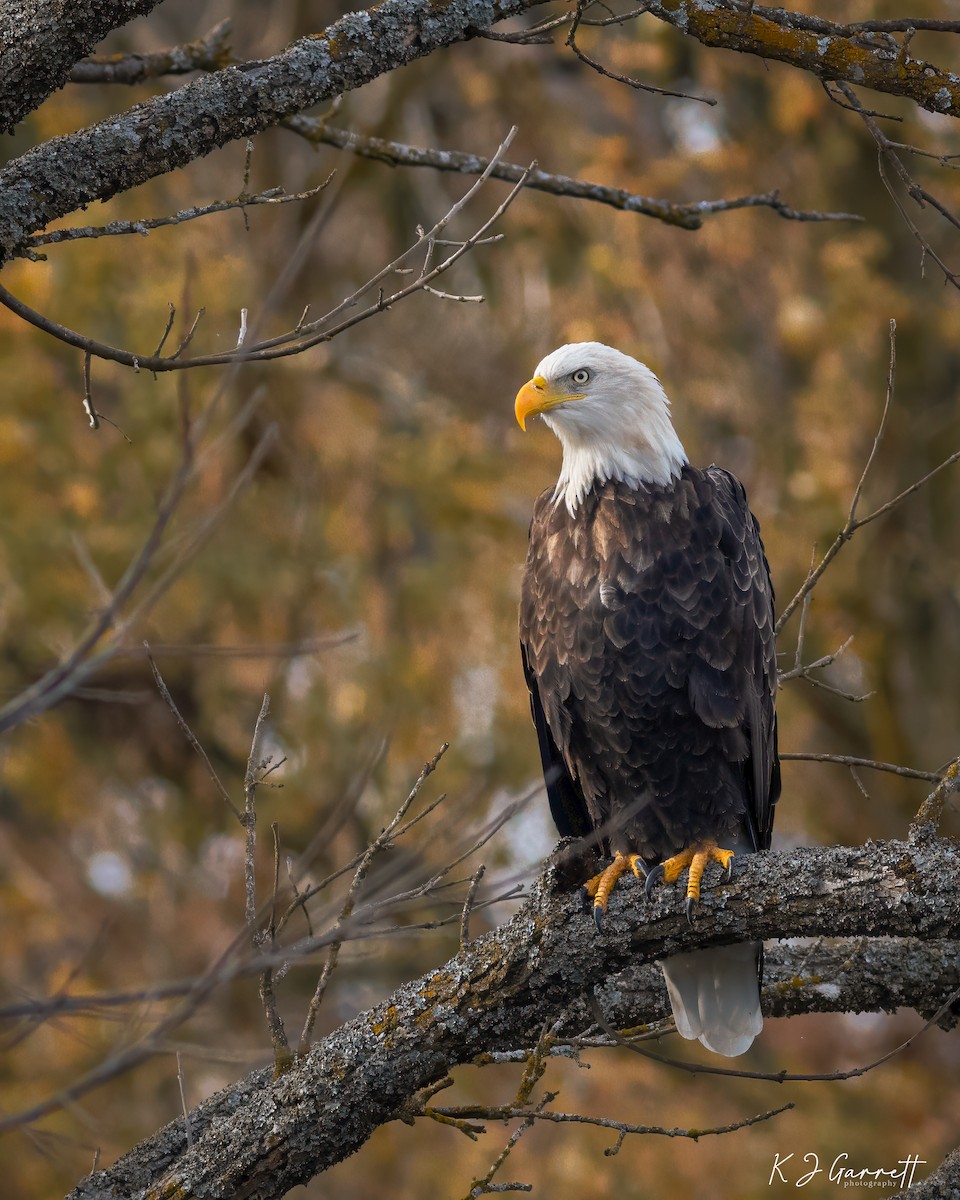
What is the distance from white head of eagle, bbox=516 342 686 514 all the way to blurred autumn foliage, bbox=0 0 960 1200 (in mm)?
3456

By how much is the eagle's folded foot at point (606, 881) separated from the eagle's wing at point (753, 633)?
49 cm

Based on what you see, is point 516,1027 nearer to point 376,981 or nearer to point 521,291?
point 376,981

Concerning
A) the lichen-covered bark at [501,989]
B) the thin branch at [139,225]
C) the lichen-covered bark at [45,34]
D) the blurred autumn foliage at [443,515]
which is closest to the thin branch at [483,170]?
the thin branch at [139,225]

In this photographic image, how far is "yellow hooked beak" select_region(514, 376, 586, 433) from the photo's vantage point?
441cm

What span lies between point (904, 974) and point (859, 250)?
18.1 feet

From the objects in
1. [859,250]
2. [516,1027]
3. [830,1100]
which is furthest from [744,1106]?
[516,1027]

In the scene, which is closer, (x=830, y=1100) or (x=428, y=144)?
(x=830, y=1100)

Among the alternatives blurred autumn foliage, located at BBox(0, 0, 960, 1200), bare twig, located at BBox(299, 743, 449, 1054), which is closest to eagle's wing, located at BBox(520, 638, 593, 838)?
bare twig, located at BBox(299, 743, 449, 1054)

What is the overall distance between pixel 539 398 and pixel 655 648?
0.98 metres

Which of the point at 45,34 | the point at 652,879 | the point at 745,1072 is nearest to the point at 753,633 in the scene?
the point at 652,879

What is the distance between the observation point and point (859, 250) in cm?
798

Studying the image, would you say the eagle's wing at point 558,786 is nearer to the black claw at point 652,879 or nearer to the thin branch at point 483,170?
the black claw at point 652,879

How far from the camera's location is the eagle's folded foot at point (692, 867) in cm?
300

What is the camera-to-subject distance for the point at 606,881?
12.1 ft
